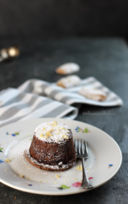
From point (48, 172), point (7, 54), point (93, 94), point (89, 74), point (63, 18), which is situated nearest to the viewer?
point (48, 172)

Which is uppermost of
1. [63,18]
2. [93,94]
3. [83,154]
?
[83,154]

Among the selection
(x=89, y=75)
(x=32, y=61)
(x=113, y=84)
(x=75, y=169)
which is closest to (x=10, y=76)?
(x=32, y=61)

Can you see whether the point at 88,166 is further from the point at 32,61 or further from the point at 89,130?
the point at 32,61

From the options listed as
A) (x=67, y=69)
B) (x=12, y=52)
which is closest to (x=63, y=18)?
(x=12, y=52)

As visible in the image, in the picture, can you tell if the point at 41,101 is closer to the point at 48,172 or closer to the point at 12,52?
the point at 48,172

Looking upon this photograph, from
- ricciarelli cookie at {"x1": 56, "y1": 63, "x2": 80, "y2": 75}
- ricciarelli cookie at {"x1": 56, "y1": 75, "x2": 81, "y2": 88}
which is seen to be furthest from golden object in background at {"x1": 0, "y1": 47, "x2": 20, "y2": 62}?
ricciarelli cookie at {"x1": 56, "y1": 75, "x2": 81, "y2": 88}

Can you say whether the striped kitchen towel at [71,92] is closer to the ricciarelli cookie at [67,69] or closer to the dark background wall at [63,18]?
the ricciarelli cookie at [67,69]

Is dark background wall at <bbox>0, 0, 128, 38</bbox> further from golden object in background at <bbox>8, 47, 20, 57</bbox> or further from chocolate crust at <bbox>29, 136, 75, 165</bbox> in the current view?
chocolate crust at <bbox>29, 136, 75, 165</bbox>
